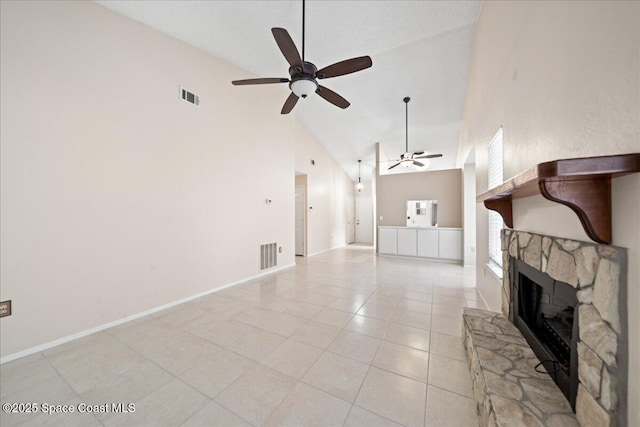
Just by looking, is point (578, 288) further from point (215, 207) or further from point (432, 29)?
point (215, 207)

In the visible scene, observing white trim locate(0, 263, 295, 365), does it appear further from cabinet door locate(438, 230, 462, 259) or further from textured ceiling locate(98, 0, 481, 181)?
cabinet door locate(438, 230, 462, 259)

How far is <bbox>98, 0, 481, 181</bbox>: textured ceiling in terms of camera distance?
9.37 feet

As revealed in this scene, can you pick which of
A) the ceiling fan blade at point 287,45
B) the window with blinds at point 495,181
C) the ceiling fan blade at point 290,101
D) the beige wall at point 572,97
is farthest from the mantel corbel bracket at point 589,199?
the ceiling fan blade at point 290,101

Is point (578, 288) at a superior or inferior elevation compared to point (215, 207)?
inferior

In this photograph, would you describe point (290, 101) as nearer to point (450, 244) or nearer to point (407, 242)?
point (407, 242)

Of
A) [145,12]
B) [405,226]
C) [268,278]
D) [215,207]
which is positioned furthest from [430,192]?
[145,12]

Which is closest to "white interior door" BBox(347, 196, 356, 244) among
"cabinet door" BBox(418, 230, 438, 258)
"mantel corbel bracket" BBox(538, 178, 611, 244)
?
"cabinet door" BBox(418, 230, 438, 258)

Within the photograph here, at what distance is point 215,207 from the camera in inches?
151

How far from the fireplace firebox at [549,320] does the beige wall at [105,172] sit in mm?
3869

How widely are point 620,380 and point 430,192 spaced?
246 inches

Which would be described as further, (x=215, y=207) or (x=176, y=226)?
(x=215, y=207)

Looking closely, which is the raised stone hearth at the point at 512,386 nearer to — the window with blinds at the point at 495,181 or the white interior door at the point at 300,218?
the window with blinds at the point at 495,181

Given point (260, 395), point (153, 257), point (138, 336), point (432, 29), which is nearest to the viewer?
point (260, 395)

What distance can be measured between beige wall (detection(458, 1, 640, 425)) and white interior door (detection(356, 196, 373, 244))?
802cm
